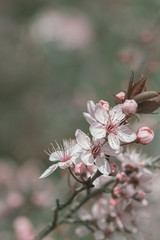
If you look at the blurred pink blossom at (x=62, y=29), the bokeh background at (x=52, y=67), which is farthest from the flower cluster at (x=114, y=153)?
the blurred pink blossom at (x=62, y=29)

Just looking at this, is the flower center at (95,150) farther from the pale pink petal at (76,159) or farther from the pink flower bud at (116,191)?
the pink flower bud at (116,191)

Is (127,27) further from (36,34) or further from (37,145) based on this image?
(37,145)

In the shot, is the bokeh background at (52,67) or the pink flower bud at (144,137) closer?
the pink flower bud at (144,137)

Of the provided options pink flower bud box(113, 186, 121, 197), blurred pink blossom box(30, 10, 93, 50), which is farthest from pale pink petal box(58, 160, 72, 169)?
blurred pink blossom box(30, 10, 93, 50)

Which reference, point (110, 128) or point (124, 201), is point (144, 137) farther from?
point (124, 201)

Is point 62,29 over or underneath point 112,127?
over

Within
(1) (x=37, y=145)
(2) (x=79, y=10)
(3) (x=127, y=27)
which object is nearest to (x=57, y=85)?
(1) (x=37, y=145)

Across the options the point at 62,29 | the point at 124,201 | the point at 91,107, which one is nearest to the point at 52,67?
the point at 62,29
